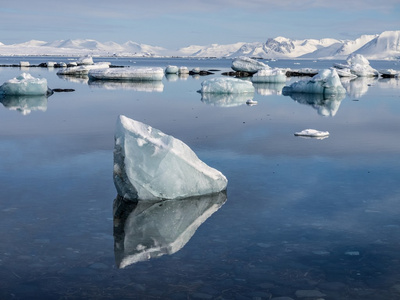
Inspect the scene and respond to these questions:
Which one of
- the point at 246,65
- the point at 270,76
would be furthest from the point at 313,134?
the point at 246,65

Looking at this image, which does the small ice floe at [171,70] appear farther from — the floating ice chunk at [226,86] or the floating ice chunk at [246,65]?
the floating ice chunk at [226,86]

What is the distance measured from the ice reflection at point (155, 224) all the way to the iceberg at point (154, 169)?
0.13 meters

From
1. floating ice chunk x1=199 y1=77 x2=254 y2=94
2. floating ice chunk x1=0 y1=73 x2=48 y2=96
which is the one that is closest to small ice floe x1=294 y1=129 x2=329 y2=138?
floating ice chunk x1=199 y1=77 x2=254 y2=94

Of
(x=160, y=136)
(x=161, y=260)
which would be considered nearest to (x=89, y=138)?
(x=160, y=136)

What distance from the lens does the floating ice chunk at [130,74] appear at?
3847cm

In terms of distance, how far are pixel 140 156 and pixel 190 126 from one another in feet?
26.2

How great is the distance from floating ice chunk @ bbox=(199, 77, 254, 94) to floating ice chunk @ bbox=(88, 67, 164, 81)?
12098 mm

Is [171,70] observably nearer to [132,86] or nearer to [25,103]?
[132,86]

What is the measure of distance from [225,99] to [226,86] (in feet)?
6.10

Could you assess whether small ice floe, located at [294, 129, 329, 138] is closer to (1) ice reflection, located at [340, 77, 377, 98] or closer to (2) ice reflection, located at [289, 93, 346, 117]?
(2) ice reflection, located at [289, 93, 346, 117]

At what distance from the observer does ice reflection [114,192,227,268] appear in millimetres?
5480

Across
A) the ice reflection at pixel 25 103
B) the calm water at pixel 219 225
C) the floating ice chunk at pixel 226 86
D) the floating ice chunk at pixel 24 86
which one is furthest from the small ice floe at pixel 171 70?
the calm water at pixel 219 225

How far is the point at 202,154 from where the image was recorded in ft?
35.0

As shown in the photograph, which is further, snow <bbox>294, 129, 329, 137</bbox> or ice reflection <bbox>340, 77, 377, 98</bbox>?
ice reflection <bbox>340, 77, 377, 98</bbox>
